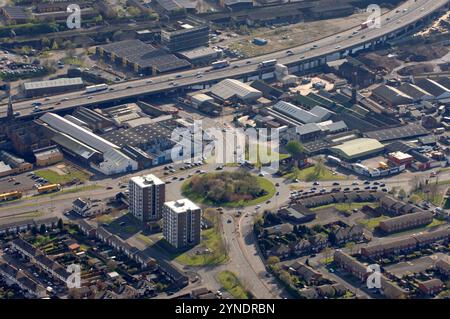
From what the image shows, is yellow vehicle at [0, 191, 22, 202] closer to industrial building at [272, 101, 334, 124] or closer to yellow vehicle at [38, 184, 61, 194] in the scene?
yellow vehicle at [38, 184, 61, 194]

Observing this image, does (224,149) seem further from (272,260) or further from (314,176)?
(272,260)

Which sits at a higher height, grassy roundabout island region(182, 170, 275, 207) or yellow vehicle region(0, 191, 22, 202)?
grassy roundabout island region(182, 170, 275, 207)

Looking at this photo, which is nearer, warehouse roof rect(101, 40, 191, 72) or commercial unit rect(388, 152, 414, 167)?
commercial unit rect(388, 152, 414, 167)

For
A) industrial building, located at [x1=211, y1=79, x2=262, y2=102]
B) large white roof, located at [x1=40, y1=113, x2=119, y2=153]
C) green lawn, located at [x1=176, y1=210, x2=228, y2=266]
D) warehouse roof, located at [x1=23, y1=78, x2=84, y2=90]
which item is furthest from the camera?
industrial building, located at [x1=211, y1=79, x2=262, y2=102]

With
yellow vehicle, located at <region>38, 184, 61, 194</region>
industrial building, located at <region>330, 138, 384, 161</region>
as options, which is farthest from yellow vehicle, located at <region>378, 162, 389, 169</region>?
yellow vehicle, located at <region>38, 184, 61, 194</region>

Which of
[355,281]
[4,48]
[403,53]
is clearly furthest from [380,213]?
[4,48]

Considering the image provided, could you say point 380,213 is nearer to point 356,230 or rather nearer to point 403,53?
point 356,230

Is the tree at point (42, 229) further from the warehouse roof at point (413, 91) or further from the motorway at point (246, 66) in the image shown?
the warehouse roof at point (413, 91)
